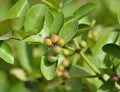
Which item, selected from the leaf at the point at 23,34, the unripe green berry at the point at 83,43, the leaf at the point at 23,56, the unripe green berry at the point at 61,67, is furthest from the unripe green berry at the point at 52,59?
the leaf at the point at 23,56

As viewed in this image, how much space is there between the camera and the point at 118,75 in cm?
137

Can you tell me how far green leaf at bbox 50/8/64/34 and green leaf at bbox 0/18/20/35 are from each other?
157mm

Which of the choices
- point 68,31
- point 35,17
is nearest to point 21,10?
point 35,17

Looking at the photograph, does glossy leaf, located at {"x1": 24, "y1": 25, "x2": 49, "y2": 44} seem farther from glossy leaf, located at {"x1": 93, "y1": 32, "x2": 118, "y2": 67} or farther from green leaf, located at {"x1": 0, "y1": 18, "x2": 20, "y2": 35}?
glossy leaf, located at {"x1": 93, "y1": 32, "x2": 118, "y2": 67}

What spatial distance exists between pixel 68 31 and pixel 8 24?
0.21 m

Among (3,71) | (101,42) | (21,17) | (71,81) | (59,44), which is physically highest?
(21,17)

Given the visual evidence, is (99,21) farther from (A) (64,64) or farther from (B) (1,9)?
(A) (64,64)

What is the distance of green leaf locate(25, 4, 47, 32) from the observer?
4.23 feet

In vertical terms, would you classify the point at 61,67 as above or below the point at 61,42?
below

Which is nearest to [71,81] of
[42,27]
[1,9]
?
[42,27]

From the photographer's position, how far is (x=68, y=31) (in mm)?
1319

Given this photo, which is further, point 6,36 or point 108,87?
point 108,87

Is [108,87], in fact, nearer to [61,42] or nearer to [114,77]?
[114,77]

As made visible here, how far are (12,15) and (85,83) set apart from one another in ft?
2.02
